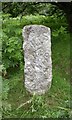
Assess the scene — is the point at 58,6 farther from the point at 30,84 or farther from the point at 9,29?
the point at 30,84

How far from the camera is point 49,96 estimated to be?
443 centimetres

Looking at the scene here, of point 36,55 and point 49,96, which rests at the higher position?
point 36,55

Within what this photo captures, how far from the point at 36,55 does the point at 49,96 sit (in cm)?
65

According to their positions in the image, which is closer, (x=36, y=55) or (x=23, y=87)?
(x=36, y=55)

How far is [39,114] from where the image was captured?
13.1ft

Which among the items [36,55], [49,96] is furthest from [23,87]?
[36,55]

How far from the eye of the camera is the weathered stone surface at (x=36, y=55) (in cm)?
438

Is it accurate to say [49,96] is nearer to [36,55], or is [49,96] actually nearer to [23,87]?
[23,87]

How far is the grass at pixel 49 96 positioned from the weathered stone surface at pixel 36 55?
0.20m

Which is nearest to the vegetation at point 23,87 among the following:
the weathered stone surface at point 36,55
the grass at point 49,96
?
the grass at point 49,96

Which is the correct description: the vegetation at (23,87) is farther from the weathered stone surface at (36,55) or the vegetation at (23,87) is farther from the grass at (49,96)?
the weathered stone surface at (36,55)

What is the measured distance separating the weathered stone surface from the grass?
198mm

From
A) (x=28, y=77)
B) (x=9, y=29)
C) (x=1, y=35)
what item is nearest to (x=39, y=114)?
(x=28, y=77)

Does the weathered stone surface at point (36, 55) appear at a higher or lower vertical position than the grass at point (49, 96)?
higher
